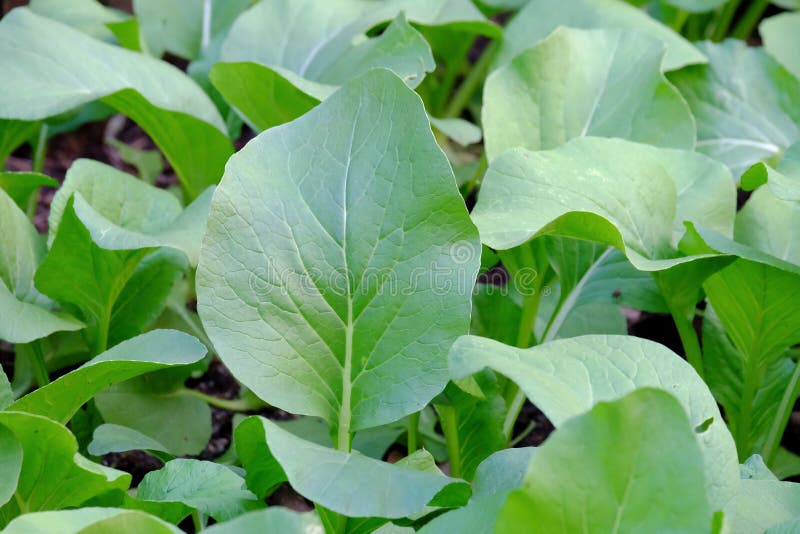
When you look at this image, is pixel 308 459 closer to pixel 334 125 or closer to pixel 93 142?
pixel 334 125

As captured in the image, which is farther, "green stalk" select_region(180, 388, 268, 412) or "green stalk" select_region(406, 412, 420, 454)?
"green stalk" select_region(180, 388, 268, 412)

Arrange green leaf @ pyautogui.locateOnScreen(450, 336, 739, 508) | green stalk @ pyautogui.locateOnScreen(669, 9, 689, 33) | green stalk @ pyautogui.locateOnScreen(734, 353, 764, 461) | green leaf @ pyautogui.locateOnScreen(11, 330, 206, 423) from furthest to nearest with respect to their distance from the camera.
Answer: green stalk @ pyautogui.locateOnScreen(669, 9, 689, 33)
green stalk @ pyautogui.locateOnScreen(734, 353, 764, 461)
green leaf @ pyautogui.locateOnScreen(11, 330, 206, 423)
green leaf @ pyautogui.locateOnScreen(450, 336, 739, 508)

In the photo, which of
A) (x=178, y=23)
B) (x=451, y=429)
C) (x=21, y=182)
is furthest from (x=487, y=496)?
(x=178, y=23)

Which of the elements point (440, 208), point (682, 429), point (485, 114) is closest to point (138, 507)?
point (440, 208)

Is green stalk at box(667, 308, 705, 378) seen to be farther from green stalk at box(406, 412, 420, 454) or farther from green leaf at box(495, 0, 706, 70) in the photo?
green leaf at box(495, 0, 706, 70)

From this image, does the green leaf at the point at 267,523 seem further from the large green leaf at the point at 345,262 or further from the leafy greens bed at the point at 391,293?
the large green leaf at the point at 345,262

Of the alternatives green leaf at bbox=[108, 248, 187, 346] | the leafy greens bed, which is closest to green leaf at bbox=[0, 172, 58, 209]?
the leafy greens bed
